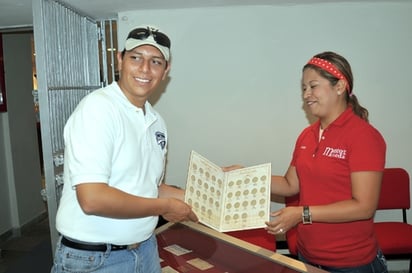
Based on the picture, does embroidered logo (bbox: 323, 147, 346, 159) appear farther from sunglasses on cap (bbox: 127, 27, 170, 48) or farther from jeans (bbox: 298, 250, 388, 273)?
sunglasses on cap (bbox: 127, 27, 170, 48)

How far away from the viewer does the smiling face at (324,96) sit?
1694 mm

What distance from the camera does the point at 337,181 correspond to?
164 cm

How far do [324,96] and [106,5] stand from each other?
1661mm

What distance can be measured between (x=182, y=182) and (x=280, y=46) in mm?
1345

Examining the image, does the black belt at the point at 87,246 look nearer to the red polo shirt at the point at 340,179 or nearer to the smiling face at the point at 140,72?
the smiling face at the point at 140,72

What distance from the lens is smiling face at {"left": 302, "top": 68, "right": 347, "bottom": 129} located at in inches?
66.7

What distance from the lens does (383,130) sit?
3029 mm

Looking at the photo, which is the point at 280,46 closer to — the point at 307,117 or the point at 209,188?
the point at 307,117

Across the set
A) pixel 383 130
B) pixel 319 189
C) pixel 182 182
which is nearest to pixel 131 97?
pixel 319 189

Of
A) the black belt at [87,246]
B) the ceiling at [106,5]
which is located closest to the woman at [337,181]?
the black belt at [87,246]

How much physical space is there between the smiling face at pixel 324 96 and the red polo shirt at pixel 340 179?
4 cm

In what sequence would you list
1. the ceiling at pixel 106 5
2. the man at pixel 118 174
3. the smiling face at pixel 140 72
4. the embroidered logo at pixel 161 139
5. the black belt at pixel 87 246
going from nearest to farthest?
the man at pixel 118 174
the black belt at pixel 87 246
the smiling face at pixel 140 72
the embroidered logo at pixel 161 139
the ceiling at pixel 106 5

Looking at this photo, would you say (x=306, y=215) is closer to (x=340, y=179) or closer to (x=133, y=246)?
(x=340, y=179)

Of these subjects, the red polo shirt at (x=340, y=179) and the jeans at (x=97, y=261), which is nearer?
the jeans at (x=97, y=261)
